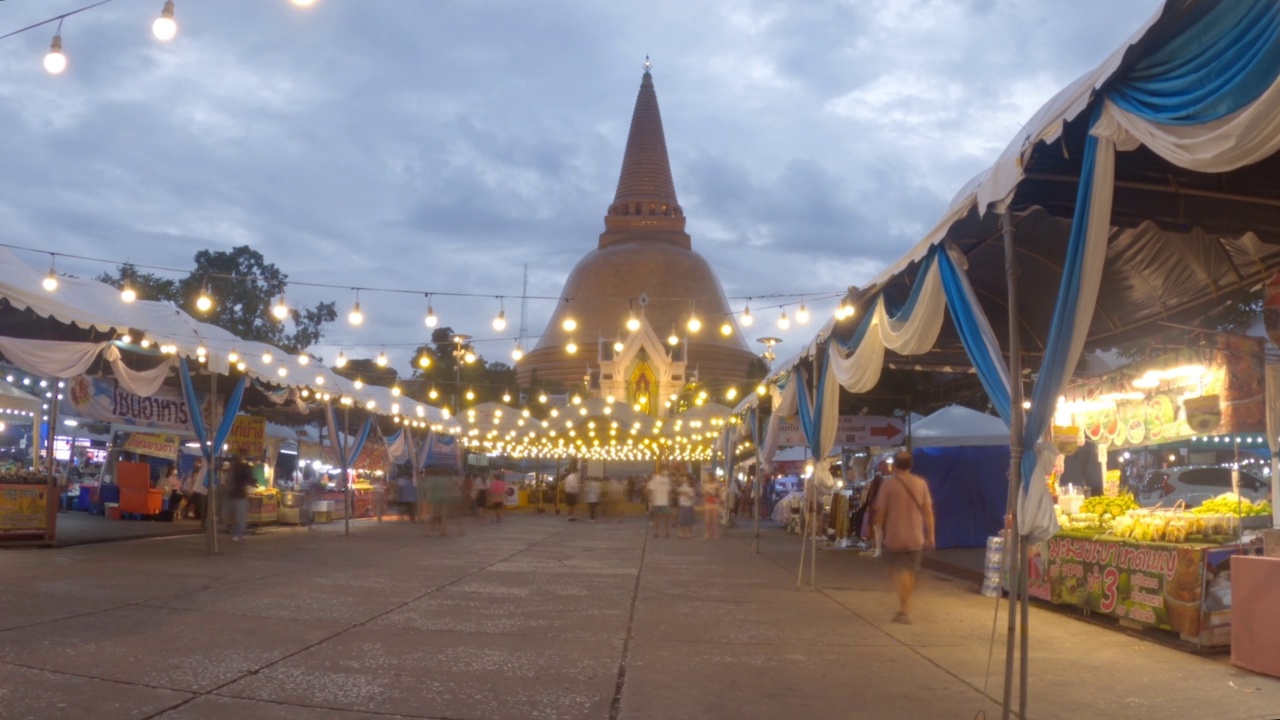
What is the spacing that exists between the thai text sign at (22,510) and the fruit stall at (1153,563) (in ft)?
46.5

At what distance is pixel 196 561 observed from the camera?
13352mm

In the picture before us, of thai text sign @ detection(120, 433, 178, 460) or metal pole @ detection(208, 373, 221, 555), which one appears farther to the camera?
thai text sign @ detection(120, 433, 178, 460)

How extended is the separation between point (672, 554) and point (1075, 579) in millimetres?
8394

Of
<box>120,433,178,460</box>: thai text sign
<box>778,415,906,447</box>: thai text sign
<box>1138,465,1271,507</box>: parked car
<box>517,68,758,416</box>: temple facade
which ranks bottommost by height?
<box>120,433,178,460</box>: thai text sign

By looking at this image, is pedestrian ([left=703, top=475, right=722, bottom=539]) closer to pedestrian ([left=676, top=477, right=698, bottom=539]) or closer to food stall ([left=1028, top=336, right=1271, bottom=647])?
pedestrian ([left=676, top=477, right=698, bottom=539])

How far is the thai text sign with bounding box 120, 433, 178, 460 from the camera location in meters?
24.1

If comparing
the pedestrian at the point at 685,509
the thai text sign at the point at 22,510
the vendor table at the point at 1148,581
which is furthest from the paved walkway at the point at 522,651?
the pedestrian at the point at 685,509

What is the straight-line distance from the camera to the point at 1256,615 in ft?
23.1

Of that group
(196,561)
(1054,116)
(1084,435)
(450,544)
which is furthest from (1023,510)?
(450,544)

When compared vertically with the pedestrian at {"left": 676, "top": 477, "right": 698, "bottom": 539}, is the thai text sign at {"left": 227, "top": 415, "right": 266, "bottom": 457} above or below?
above

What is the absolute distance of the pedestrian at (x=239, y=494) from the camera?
17766 mm

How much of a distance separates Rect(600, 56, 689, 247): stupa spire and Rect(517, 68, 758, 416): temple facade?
0.24 feet

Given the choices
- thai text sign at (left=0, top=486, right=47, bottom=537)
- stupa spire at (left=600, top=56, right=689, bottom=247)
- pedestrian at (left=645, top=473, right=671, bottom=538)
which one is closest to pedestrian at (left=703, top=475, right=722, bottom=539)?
pedestrian at (left=645, top=473, right=671, bottom=538)

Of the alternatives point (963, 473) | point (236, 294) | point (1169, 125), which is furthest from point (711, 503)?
point (236, 294)
